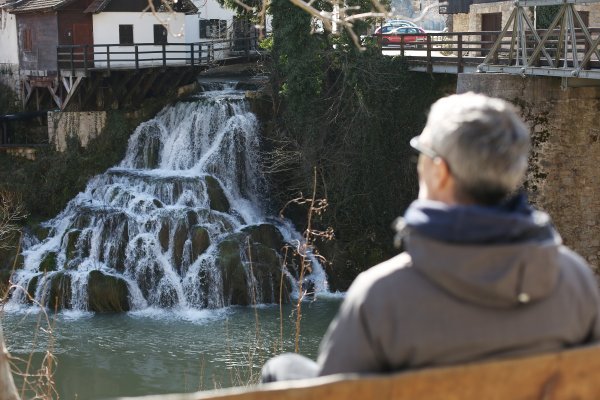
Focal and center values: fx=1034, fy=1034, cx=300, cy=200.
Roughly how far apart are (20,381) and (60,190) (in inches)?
365

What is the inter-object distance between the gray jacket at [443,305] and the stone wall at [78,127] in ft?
73.7

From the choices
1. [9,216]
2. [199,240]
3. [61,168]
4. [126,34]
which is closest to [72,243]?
[9,216]

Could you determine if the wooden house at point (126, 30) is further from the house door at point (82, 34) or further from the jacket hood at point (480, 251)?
the jacket hood at point (480, 251)

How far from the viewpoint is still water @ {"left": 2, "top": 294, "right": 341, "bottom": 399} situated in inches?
551

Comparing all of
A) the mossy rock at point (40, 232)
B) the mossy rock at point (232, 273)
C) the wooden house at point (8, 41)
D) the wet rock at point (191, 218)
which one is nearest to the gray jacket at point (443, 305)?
the mossy rock at point (232, 273)

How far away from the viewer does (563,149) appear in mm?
14344

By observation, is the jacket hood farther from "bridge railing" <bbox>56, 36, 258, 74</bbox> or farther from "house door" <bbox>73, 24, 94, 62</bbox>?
"house door" <bbox>73, 24, 94, 62</bbox>

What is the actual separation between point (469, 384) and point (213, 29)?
1061 inches

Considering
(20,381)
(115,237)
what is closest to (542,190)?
(20,381)

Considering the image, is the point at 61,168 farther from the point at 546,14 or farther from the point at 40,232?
the point at 546,14

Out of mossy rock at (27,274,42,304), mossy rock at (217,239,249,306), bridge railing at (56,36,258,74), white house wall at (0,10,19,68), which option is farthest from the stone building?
white house wall at (0,10,19,68)

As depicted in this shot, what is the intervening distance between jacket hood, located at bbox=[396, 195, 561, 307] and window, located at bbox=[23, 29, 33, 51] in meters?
25.3

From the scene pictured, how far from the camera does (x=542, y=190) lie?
14391 millimetres

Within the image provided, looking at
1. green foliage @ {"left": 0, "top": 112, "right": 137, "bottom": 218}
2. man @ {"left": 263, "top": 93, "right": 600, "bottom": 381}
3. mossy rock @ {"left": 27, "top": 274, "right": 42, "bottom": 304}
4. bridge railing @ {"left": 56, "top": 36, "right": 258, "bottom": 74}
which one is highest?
bridge railing @ {"left": 56, "top": 36, "right": 258, "bottom": 74}
